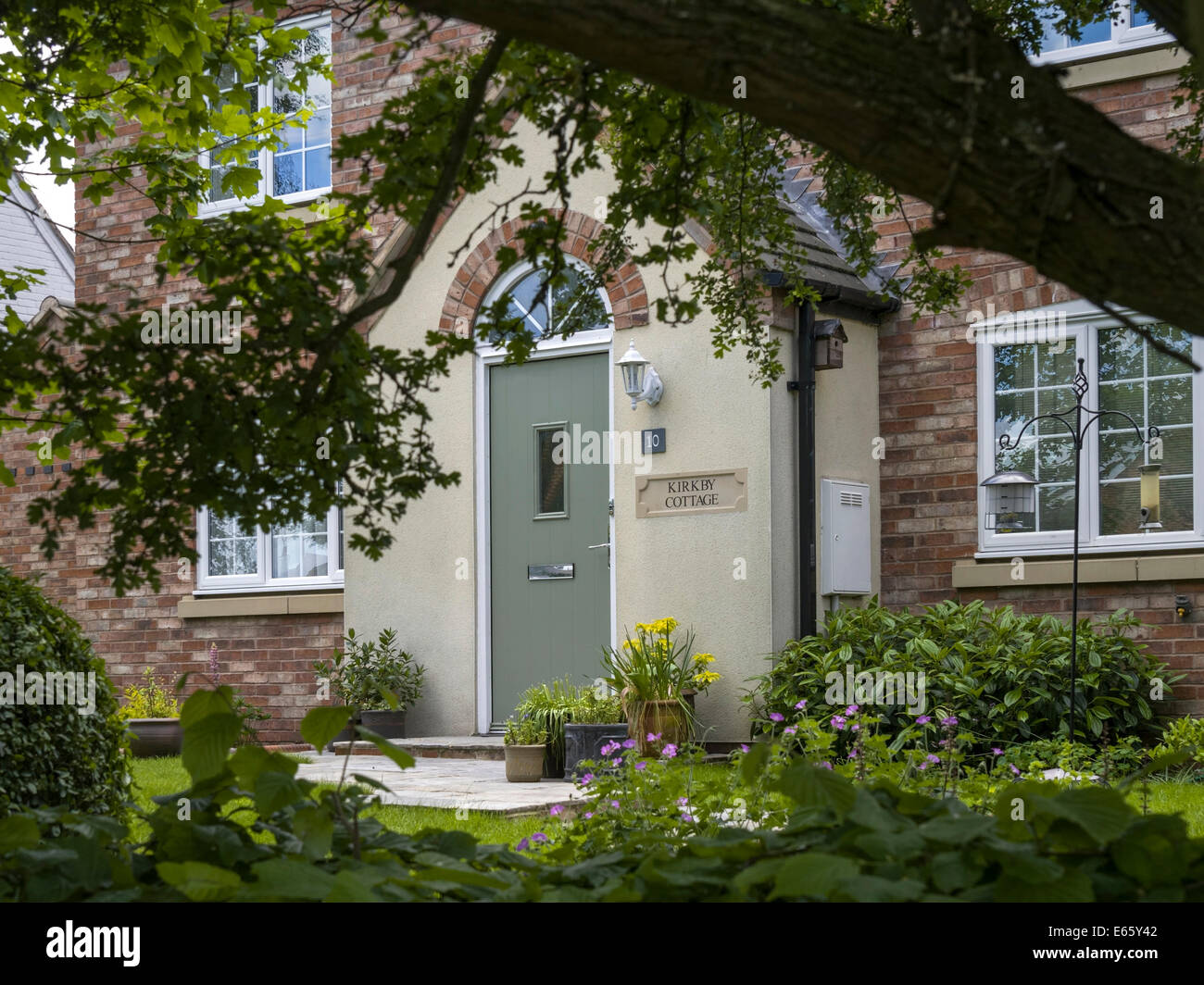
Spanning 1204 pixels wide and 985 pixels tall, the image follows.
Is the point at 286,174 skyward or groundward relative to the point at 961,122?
skyward

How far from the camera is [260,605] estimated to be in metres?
11.6

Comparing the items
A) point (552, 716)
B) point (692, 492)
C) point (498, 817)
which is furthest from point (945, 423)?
point (498, 817)

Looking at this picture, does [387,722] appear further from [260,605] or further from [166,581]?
[166,581]

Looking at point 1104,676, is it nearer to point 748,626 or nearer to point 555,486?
point 748,626

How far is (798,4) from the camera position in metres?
2.24

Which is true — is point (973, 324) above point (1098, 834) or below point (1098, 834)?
above

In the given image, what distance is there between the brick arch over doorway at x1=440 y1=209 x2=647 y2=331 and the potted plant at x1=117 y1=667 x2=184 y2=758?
3684 millimetres

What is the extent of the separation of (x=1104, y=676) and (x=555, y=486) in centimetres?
400

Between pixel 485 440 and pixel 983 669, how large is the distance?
409cm

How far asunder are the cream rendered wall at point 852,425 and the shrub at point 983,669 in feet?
2.00

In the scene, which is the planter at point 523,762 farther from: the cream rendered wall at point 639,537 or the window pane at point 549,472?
the window pane at point 549,472

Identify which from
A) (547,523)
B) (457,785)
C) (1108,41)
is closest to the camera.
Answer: (457,785)

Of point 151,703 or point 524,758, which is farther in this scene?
point 151,703
